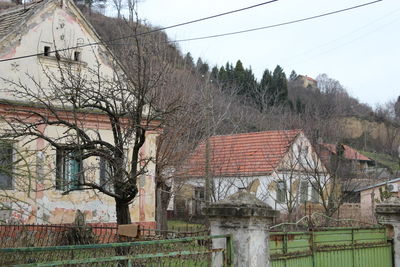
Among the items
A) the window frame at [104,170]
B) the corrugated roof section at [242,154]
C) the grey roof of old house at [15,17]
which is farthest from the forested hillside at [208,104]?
the grey roof of old house at [15,17]

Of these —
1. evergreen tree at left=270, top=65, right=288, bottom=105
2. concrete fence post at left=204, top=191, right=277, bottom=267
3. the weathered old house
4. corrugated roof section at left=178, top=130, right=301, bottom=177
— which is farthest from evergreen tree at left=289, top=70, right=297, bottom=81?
concrete fence post at left=204, top=191, right=277, bottom=267

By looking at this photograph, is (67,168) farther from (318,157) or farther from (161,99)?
(318,157)

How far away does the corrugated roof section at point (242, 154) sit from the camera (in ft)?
→ 79.9

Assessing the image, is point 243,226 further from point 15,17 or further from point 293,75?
point 293,75

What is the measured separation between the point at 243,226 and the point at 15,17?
503 inches

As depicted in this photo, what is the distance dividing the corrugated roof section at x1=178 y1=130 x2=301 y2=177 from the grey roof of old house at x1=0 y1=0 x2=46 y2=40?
9585 millimetres

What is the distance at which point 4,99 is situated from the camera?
47.2ft

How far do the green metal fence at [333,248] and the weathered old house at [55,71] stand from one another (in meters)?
7.75

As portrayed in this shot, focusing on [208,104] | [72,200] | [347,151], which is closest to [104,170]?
[72,200]

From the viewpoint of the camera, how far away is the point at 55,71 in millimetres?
15742

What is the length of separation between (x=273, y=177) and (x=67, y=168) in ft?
38.6

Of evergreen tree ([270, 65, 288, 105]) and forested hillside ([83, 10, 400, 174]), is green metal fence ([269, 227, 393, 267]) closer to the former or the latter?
forested hillside ([83, 10, 400, 174])

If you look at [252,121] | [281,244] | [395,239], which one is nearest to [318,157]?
[395,239]

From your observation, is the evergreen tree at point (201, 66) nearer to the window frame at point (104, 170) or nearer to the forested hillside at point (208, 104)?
the forested hillside at point (208, 104)
